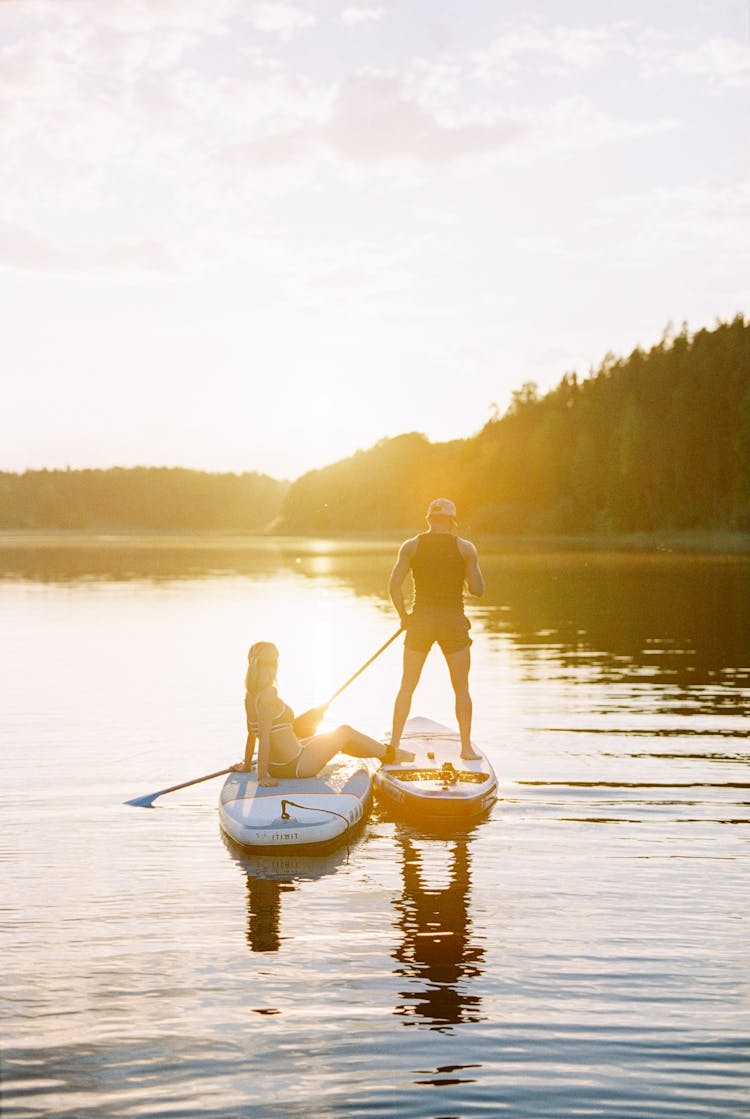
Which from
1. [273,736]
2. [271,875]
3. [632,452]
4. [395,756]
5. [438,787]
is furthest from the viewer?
[632,452]

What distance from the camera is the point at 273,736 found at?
37.6ft

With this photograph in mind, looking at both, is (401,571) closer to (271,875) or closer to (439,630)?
(439,630)

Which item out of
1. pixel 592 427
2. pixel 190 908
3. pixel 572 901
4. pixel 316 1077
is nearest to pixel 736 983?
pixel 572 901

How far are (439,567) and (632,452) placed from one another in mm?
123084

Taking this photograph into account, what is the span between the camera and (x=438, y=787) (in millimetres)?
11805

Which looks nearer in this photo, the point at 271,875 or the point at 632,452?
the point at 271,875

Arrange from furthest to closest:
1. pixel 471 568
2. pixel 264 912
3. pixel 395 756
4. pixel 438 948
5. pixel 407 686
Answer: pixel 395 756 → pixel 407 686 → pixel 471 568 → pixel 264 912 → pixel 438 948

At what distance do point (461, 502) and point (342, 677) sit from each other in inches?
5996

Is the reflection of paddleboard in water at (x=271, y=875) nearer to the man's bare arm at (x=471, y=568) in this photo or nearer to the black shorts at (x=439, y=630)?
the black shorts at (x=439, y=630)

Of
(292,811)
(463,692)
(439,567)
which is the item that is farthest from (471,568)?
(292,811)

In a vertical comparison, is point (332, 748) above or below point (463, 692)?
below

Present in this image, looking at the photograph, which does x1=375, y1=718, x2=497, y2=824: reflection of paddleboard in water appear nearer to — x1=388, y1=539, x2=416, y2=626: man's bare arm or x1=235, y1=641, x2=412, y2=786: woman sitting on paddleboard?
x1=235, y1=641, x2=412, y2=786: woman sitting on paddleboard

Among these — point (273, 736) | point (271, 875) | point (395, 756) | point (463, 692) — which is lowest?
point (271, 875)

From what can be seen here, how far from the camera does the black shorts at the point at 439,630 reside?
1266 centimetres
